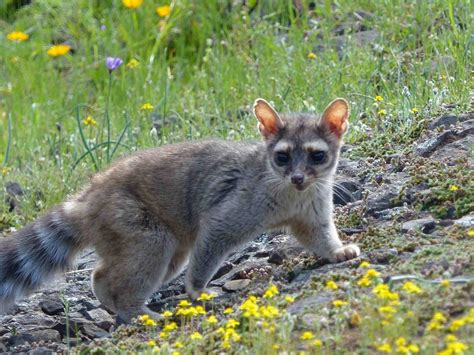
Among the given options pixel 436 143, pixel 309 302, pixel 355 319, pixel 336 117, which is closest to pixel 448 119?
pixel 436 143

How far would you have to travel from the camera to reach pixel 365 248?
278 inches

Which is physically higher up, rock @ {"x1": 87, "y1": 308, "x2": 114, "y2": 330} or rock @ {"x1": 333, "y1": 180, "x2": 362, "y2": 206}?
rock @ {"x1": 333, "y1": 180, "x2": 362, "y2": 206}

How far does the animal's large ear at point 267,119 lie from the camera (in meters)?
7.48

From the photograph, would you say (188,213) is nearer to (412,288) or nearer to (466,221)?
(466,221)

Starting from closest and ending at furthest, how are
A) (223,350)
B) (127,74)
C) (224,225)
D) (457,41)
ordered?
(223,350) < (224,225) < (457,41) < (127,74)

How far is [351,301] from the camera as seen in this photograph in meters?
5.78

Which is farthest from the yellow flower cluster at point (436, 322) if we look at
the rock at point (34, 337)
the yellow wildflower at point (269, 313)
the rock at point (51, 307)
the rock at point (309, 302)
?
the rock at point (51, 307)

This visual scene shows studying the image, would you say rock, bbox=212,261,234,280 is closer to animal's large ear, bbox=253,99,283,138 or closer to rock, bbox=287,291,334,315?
animal's large ear, bbox=253,99,283,138

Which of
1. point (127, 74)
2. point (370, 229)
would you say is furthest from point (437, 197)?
point (127, 74)

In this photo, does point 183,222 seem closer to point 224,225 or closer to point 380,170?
point 224,225

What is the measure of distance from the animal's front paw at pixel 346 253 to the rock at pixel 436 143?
145cm

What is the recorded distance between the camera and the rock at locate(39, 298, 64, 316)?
7734 millimetres

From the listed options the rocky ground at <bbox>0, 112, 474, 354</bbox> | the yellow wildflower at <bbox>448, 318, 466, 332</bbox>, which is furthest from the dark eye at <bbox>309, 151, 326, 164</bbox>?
the yellow wildflower at <bbox>448, 318, 466, 332</bbox>

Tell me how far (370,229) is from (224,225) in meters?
0.93
